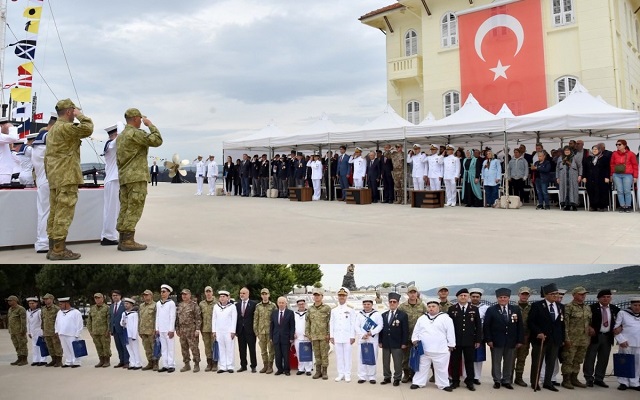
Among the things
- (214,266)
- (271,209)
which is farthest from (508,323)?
(271,209)

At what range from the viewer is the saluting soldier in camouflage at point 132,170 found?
6020 mm

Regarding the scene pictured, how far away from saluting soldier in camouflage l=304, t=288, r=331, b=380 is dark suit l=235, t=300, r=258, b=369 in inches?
31.7

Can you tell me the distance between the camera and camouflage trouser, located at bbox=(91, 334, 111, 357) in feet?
23.6

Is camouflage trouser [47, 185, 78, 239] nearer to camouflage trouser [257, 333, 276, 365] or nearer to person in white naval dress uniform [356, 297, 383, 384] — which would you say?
camouflage trouser [257, 333, 276, 365]

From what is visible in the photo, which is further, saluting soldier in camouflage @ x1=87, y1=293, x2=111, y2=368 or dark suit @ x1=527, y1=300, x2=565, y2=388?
saluting soldier in camouflage @ x1=87, y1=293, x2=111, y2=368

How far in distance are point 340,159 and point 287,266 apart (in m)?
8.49

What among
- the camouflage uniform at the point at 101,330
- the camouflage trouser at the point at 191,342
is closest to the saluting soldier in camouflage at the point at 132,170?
the camouflage trouser at the point at 191,342

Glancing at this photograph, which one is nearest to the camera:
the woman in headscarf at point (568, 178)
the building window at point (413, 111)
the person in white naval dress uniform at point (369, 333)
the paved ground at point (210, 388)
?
the paved ground at point (210, 388)

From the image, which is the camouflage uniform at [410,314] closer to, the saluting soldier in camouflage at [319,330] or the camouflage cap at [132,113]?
the saluting soldier in camouflage at [319,330]

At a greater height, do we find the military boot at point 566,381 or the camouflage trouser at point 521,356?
the camouflage trouser at point 521,356

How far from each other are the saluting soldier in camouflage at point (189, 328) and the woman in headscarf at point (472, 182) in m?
7.25

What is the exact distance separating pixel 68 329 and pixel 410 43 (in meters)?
21.5

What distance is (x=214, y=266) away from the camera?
5961 mm

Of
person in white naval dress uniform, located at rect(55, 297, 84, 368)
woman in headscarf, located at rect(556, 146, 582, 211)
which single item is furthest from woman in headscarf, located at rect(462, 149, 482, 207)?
person in white naval dress uniform, located at rect(55, 297, 84, 368)
